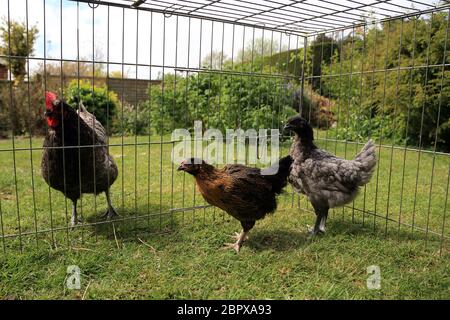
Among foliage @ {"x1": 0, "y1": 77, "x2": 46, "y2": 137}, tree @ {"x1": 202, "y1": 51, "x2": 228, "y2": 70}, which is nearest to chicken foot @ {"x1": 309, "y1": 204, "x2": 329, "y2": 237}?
tree @ {"x1": 202, "y1": 51, "x2": 228, "y2": 70}

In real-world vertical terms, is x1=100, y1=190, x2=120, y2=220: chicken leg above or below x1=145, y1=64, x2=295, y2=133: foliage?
below

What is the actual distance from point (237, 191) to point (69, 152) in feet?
6.54

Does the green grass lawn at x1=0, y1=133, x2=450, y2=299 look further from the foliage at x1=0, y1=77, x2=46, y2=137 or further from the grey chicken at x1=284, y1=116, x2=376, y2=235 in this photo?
the foliage at x1=0, y1=77, x2=46, y2=137

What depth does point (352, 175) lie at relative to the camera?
411 cm

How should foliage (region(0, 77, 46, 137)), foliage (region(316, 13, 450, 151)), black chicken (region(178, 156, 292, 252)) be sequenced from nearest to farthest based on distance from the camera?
black chicken (region(178, 156, 292, 252))
foliage (region(316, 13, 450, 151))
foliage (region(0, 77, 46, 137))

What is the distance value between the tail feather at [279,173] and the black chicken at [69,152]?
6.57 feet

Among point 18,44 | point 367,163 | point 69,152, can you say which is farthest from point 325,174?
point 18,44

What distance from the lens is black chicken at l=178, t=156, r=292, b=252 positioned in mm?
3797

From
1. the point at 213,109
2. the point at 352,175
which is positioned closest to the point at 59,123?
the point at 352,175

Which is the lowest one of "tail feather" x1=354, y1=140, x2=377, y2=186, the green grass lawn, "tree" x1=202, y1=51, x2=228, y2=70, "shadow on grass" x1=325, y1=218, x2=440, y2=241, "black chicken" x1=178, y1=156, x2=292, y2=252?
A: the green grass lawn

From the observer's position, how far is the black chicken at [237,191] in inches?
149

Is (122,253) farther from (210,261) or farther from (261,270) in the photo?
(261,270)

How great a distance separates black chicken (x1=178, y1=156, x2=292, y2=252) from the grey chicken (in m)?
0.54

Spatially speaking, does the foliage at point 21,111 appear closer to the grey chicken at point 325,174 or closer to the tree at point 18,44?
the tree at point 18,44
